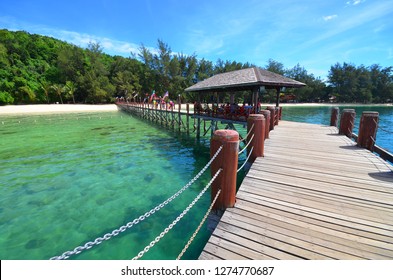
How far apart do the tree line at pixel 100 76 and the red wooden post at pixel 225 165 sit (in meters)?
47.0

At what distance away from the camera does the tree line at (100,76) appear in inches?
→ 1981

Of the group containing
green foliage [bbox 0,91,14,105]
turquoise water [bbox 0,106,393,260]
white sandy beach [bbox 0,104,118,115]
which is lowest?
turquoise water [bbox 0,106,393,260]

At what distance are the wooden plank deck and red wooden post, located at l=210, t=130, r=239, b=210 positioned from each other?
0.23 m

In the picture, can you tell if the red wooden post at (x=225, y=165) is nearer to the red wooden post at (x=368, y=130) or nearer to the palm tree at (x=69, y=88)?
the red wooden post at (x=368, y=130)

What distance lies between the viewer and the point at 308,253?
256cm

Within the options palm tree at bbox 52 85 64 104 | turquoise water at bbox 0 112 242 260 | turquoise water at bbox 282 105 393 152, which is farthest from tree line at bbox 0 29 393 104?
turquoise water at bbox 0 112 242 260

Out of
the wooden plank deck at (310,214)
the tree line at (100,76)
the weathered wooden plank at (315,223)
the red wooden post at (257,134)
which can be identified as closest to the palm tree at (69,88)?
the tree line at (100,76)

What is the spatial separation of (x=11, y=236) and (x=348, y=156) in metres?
9.99

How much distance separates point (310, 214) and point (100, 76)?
65.1 m

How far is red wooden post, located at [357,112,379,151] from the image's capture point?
6.50 metres

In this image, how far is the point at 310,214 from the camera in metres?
3.33

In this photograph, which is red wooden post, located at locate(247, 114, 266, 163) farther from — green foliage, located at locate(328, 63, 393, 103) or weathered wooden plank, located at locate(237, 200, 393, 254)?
green foliage, located at locate(328, 63, 393, 103)

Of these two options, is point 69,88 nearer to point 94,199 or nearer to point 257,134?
point 94,199
